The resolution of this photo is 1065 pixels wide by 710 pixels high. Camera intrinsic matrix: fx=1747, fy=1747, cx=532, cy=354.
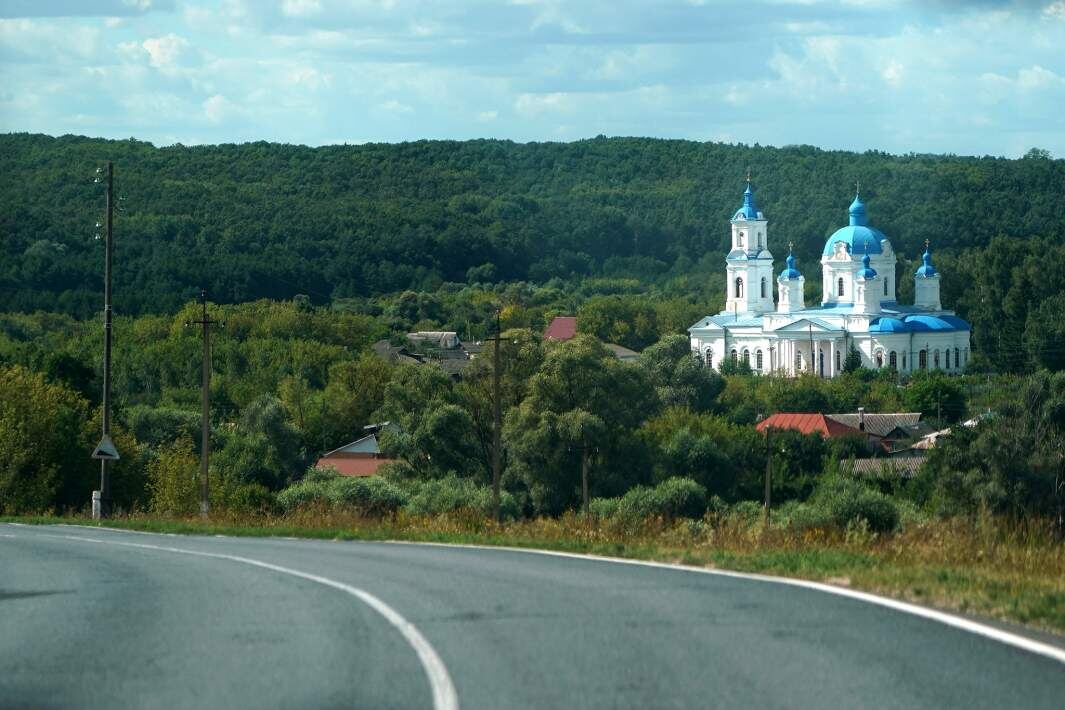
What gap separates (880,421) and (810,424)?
27.0 feet

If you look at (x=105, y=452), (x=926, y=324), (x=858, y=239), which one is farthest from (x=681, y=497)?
(x=858, y=239)

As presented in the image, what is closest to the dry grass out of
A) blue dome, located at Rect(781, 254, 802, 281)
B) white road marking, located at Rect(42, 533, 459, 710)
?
white road marking, located at Rect(42, 533, 459, 710)

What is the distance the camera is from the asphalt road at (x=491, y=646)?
8305mm

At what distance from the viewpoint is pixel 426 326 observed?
6260 inches

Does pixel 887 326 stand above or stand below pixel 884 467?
above

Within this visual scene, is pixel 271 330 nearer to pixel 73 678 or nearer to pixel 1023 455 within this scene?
pixel 1023 455

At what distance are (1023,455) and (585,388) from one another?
15.3 metres

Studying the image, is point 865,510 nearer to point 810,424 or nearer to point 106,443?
point 106,443

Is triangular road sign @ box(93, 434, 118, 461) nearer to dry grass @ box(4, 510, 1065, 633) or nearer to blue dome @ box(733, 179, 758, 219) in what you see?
dry grass @ box(4, 510, 1065, 633)

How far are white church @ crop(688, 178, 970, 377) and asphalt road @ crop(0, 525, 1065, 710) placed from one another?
4342 inches

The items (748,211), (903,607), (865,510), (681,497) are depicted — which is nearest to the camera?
(903,607)

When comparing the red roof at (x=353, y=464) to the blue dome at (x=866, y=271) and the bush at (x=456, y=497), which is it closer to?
the bush at (x=456, y=497)

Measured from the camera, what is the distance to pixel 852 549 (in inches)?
608

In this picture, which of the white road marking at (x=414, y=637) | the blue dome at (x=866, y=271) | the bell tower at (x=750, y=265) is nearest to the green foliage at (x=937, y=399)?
the blue dome at (x=866, y=271)
